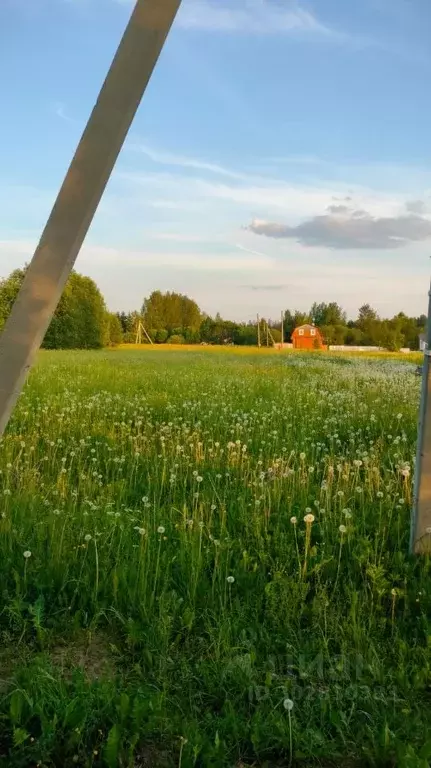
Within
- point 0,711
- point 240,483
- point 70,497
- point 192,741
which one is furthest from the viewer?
point 240,483

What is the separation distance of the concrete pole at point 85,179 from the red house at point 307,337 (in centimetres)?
3029

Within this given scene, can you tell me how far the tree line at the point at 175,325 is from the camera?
25.1 m

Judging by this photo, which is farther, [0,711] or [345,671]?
[345,671]

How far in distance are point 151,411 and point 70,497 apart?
4.11m

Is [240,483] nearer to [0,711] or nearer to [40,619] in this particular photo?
[40,619]

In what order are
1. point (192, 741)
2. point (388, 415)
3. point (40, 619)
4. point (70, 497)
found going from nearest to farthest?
1. point (192, 741)
2. point (40, 619)
3. point (70, 497)
4. point (388, 415)

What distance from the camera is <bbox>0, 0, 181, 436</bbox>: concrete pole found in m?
2.88

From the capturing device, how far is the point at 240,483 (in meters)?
5.52

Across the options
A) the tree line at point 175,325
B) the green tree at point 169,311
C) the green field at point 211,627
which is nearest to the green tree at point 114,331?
the tree line at point 175,325

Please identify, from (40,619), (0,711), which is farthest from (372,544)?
(0,711)

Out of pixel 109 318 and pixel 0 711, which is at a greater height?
pixel 109 318

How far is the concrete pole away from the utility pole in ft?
7.06

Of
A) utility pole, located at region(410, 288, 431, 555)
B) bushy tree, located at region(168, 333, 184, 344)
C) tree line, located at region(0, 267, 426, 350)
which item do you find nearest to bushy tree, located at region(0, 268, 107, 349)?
tree line, located at region(0, 267, 426, 350)

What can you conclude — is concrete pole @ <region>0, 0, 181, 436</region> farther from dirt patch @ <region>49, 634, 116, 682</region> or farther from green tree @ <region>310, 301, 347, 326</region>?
green tree @ <region>310, 301, 347, 326</region>
